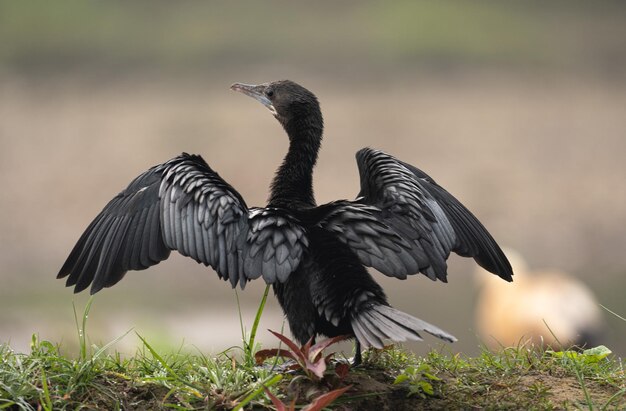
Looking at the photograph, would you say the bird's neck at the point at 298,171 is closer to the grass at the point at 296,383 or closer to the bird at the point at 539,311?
the grass at the point at 296,383

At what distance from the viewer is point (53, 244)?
44.1 feet

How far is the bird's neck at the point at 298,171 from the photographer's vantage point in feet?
18.5

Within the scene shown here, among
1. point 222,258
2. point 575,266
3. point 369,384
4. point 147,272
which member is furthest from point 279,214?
point 575,266

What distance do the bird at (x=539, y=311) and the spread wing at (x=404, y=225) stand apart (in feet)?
15.1

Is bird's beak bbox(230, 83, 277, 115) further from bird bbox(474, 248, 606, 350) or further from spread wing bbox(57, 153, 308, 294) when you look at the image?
bird bbox(474, 248, 606, 350)

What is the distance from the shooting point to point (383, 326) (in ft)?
14.7

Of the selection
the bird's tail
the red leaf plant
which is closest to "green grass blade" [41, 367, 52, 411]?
the red leaf plant

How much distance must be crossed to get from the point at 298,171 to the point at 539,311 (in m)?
5.50

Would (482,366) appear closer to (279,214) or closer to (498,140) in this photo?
(279,214)

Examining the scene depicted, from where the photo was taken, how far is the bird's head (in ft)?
19.5

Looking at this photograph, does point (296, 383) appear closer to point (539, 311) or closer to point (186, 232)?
point (186, 232)

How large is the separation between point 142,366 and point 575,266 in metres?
9.64

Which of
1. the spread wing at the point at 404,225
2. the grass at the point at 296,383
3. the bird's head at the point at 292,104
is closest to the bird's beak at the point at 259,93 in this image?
the bird's head at the point at 292,104

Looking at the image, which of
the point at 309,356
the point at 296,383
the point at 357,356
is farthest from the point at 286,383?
the point at 357,356
